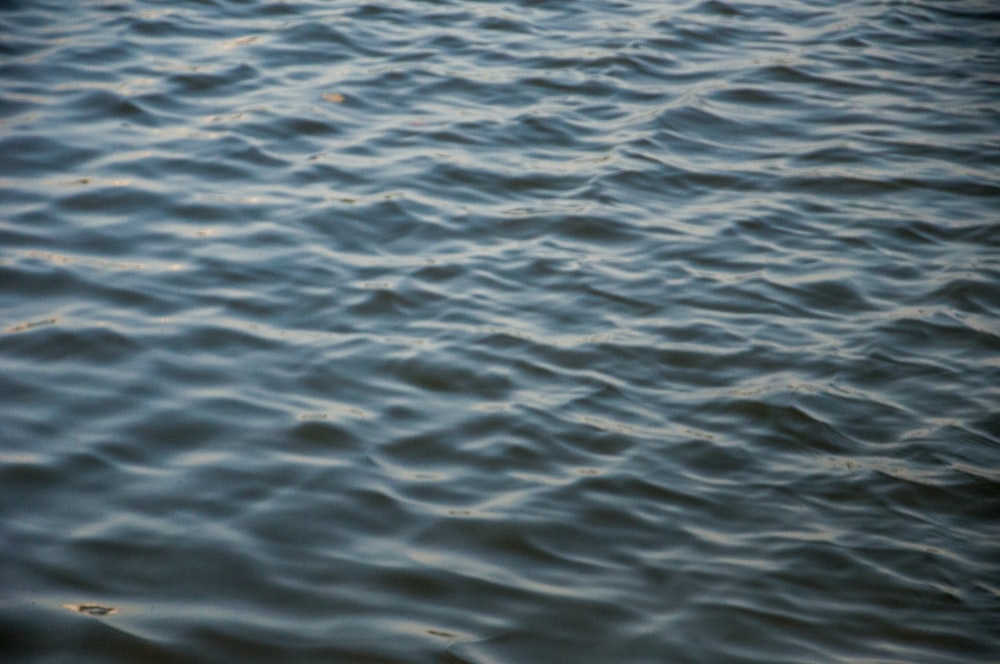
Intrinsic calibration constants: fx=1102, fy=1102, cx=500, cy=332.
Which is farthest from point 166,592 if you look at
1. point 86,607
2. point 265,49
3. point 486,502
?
point 265,49

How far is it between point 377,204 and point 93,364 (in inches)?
65.0

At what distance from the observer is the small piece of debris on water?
109 inches

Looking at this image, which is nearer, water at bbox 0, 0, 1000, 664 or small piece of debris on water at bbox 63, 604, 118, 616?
small piece of debris on water at bbox 63, 604, 118, 616

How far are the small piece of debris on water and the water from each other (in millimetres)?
13

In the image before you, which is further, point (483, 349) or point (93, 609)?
point (483, 349)

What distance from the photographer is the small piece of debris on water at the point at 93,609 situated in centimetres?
278

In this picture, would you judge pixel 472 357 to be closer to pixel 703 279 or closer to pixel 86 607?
pixel 703 279

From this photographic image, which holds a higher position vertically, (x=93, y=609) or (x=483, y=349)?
(x=483, y=349)

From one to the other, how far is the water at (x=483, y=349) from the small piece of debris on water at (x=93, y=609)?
1 cm

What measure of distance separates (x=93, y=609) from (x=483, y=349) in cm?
177

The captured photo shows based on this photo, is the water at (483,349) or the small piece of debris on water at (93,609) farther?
the water at (483,349)

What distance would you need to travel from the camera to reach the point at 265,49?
661cm

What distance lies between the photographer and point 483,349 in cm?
413

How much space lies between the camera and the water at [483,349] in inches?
117
